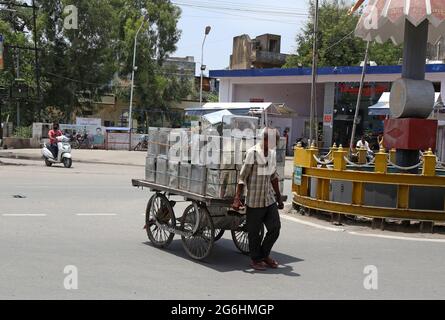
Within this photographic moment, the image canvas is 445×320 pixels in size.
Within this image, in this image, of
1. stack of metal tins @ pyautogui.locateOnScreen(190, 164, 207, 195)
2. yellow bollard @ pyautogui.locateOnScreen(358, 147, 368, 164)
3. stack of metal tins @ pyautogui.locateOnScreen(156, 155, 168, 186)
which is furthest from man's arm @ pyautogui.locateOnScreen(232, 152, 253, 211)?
yellow bollard @ pyautogui.locateOnScreen(358, 147, 368, 164)

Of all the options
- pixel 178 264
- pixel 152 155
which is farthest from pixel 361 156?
pixel 178 264

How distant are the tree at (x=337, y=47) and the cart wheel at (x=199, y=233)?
41.8m

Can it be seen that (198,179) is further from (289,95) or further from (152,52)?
Answer: (152,52)

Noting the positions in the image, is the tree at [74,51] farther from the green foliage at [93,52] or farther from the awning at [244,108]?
the awning at [244,108]

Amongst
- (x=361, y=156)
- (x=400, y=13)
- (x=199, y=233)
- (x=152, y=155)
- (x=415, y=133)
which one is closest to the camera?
(x=199, y=233)

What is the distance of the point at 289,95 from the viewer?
129 feet

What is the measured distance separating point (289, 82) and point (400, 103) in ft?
82.6

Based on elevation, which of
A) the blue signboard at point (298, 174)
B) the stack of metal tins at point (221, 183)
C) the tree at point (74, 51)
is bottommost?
the blue signboard at point (298, 174)

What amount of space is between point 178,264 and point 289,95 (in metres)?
33.4

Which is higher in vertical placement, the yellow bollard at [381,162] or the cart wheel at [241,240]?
the yellow bollard at [381,162]

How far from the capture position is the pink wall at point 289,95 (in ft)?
126

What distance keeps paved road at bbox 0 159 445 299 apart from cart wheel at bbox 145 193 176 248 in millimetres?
186

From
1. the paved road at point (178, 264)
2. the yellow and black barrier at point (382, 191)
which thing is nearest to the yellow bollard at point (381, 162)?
the yellow and black barrier at point (382, 191)
